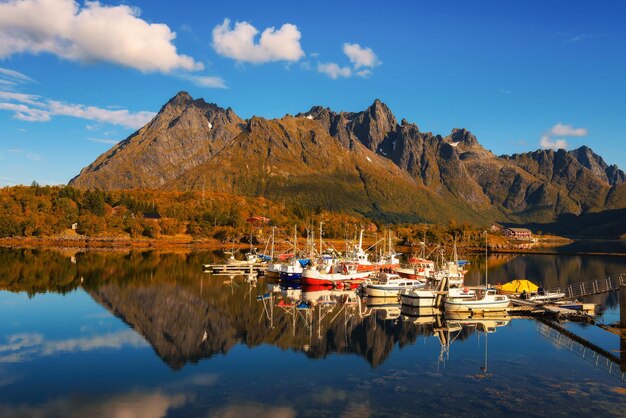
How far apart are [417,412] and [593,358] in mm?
22162

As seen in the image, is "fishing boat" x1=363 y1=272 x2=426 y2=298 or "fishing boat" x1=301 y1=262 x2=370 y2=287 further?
"fishing boat" x1=301 y1=262 x2=370 y2=287

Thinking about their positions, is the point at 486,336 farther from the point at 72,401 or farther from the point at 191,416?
the point at 72,401

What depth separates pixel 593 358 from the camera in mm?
47281

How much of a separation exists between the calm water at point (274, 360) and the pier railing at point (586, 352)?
1.14 feet

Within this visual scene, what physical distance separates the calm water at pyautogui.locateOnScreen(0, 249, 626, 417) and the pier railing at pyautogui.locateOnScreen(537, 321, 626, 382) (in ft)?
1.14

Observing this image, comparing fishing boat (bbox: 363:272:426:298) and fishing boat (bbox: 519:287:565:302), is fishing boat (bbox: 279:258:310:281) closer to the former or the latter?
fishing boat (bbox: 363:272:426:298)

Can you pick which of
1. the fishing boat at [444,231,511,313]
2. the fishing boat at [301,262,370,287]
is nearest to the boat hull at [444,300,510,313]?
the fishing boat at [444,231,511,313]

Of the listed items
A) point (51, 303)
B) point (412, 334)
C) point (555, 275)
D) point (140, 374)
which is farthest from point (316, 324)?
point (555, 275)

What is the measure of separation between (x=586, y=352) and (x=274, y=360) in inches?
1077

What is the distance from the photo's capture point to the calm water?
35219 millimetres

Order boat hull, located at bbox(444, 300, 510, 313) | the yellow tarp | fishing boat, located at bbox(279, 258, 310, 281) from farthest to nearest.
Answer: fishing boat, located at bbox(279, 258, 310, 281)
the yellow tarp
boat hull, located at bbox(444, 300, 510, 313)

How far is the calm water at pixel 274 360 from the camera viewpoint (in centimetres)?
3522

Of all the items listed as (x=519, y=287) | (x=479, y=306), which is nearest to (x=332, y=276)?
(x=519, y=287)

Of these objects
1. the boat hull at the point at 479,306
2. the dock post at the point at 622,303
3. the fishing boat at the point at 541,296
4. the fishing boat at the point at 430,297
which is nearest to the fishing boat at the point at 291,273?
→ the fishing boat at the point at 430,297
